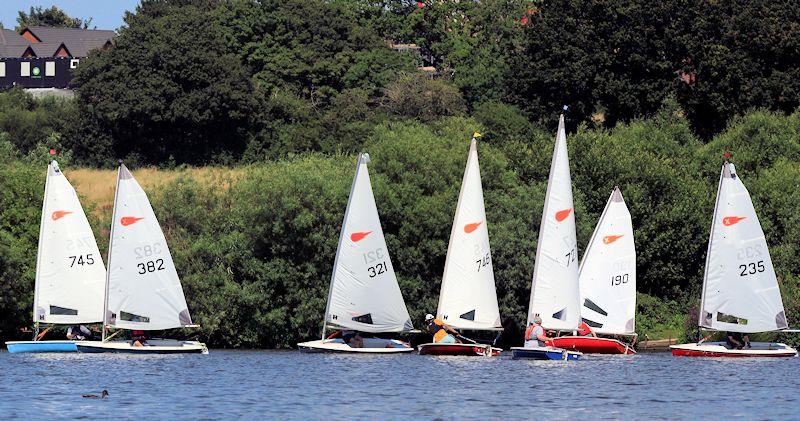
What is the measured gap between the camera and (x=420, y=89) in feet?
397

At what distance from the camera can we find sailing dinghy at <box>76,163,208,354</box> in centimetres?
7006

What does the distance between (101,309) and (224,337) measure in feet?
23.8

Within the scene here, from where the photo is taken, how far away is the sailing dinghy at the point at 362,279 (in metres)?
→ 72.2

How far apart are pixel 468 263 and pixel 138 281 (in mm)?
13561

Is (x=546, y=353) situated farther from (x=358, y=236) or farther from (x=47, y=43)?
(x=47, y=43)

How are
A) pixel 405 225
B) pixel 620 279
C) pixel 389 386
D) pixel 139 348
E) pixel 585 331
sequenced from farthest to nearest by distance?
1. pixel 405 225
2. pixel 620 279
3. pixel 585 331
4. pixel 139 348
5. pixel 389 386

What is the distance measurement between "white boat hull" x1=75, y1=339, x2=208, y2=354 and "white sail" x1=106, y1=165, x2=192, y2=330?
790mm

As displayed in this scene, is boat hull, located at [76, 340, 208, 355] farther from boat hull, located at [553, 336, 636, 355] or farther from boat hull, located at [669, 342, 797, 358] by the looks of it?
boat hull, located at [669, 342, 797, 358]

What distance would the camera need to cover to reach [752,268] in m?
72.3

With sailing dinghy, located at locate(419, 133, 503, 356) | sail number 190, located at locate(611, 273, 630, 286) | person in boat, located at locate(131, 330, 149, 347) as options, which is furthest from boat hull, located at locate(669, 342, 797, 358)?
person in boat, located at locate(131, 330, 149, 347)

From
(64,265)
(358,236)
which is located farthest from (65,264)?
(358,236)

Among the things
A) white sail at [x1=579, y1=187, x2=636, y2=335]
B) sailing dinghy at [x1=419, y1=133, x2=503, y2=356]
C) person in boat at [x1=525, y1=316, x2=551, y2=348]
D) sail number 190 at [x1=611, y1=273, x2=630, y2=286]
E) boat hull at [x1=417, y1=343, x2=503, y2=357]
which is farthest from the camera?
sail number 190 at [x1=611, y1=273, x2=630, y2=286]

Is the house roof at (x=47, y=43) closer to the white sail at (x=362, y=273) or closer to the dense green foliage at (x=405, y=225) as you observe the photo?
the dense green foliage at (x=405, y=225)

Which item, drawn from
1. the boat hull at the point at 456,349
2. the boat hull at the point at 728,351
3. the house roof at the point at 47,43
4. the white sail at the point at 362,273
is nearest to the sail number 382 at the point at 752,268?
the boat hull at the point at 728,351
